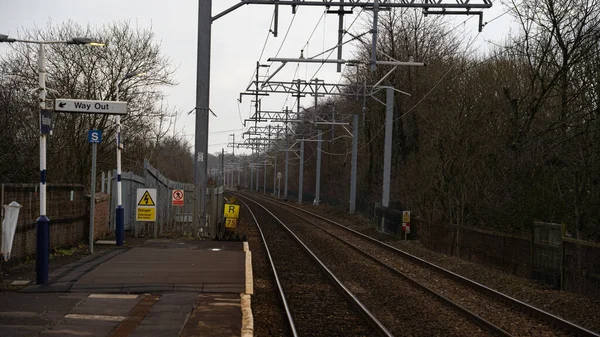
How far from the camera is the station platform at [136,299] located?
871cm

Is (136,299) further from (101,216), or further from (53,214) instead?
(101,216)

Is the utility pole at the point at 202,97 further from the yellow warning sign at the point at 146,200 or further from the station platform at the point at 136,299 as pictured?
the station platform at the point at 136,299

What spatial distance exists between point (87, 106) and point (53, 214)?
3.64 m

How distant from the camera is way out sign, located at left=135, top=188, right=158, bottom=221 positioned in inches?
823

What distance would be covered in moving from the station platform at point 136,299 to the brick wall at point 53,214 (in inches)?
39.6

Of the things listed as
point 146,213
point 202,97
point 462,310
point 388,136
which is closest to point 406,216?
point 388,136

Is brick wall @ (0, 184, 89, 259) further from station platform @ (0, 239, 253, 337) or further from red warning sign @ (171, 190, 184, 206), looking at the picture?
red warning sign @ (171, 190, 184, 206)

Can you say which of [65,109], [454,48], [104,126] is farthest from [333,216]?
[65,109]

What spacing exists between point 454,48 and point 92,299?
108ft

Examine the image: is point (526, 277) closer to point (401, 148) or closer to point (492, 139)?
point (492, 139)

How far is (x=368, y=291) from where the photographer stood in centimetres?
1462

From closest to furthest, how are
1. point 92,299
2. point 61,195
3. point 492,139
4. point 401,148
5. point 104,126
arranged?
1. point 92,299
2. point 61,195
3. point 492,139
4. point 104,126
5. point 401,148

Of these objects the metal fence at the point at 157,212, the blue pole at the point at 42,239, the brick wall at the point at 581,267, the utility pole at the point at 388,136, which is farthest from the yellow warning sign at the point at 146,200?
the utility pole at the point at 388,136

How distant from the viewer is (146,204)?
21.0 m
